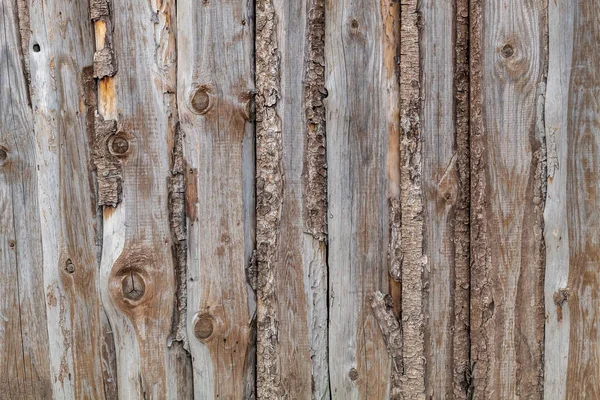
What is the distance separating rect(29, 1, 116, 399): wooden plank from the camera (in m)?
1.92

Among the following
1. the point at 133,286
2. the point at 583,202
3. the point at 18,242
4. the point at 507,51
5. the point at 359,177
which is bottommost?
the point at 133,286

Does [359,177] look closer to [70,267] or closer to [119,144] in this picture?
[119,144]

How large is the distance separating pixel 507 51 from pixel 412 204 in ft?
2.24

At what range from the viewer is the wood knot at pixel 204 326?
6.15 feet

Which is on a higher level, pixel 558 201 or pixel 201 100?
pixel 201 100

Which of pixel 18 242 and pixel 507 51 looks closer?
pixel 507 51

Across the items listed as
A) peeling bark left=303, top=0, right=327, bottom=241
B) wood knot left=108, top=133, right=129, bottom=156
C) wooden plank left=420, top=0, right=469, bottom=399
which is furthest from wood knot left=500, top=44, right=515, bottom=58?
wood knot left=108, top=133, right=129, bottom=156

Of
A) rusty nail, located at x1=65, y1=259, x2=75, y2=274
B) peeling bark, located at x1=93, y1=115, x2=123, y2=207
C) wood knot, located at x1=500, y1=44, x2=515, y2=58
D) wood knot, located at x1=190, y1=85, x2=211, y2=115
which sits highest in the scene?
wood knot, located at x1=500, y1=44, x2=515, y2=58

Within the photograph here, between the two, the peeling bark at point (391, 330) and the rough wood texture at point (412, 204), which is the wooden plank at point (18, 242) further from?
the rough wood texture at point (412, 204)

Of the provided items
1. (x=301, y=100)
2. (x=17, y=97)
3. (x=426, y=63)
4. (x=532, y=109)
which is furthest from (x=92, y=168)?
(x=532, y=109)

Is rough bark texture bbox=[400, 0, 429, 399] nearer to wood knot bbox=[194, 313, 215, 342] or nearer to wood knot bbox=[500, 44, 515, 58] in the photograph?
wood knot bbox=[500, 44, 515, 58]

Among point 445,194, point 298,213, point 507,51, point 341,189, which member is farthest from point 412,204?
point 507,51

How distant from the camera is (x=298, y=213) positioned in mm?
1874

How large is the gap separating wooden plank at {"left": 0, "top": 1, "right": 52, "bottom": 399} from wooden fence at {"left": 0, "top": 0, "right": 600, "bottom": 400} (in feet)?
0.48
